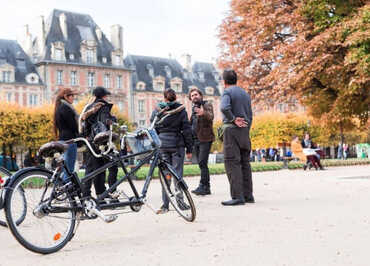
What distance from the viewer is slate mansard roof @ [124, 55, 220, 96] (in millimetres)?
71312

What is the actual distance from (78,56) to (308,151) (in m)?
45.8

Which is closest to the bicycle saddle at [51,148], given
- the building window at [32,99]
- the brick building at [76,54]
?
the brick building at [76,54]

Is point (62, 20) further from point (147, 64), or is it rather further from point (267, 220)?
point (267, 220)

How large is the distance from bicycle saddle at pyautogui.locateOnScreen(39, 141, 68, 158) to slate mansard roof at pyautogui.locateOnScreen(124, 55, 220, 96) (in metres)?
64.1

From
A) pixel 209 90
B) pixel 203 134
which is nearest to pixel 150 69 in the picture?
pixel 209 90

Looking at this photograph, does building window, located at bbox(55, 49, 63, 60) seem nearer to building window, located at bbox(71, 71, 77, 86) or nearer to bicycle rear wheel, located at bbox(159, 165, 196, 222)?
building window, located at bbox(71, 71, 77, 86)

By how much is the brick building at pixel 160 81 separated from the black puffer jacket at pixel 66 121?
195 ft

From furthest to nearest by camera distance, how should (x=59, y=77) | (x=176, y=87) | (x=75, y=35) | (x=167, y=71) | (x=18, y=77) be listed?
(x=167, y=71), (x=176, y=87), (x=75, y=35), (x=59, y=77), (x=18, y=77)

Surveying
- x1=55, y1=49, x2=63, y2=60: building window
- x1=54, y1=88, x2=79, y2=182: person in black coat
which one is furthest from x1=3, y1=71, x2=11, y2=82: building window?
x1=54, y1=88, x2=79, y2=182: person in black coat

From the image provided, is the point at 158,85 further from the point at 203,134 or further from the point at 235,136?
the point at 235,136

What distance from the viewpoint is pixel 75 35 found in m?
62.4

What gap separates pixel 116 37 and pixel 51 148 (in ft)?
207

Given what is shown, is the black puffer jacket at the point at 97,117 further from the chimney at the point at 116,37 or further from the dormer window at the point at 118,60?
the chimney at the point at 116,37

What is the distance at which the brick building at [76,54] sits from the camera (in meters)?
59.5
